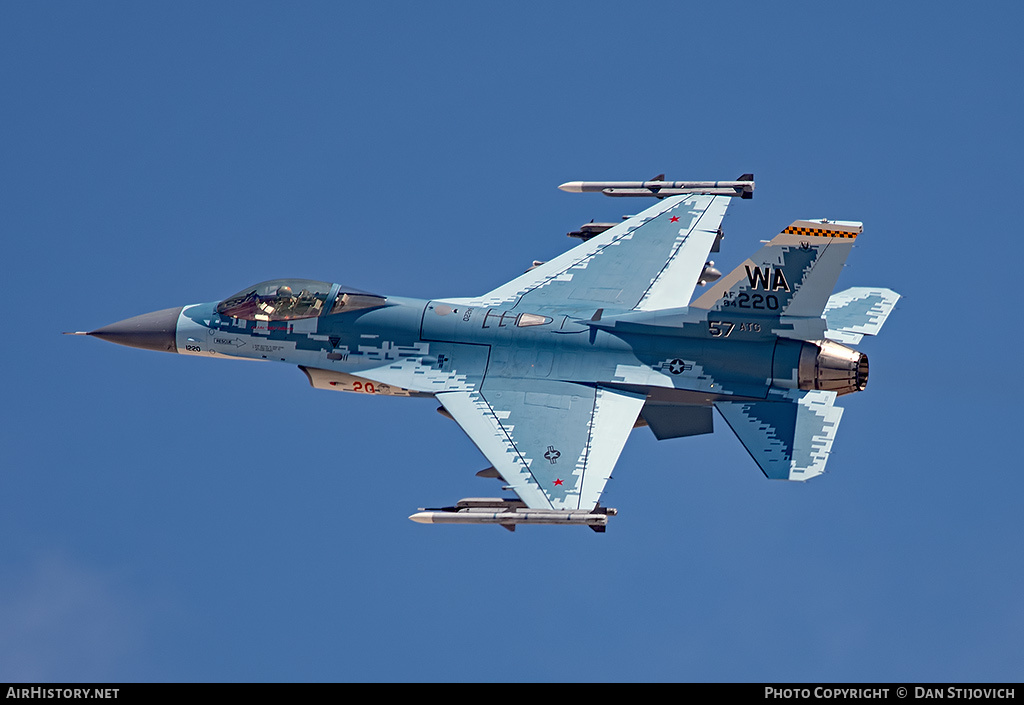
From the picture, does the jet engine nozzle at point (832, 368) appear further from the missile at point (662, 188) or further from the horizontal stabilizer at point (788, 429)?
the missile at point (662, 188)

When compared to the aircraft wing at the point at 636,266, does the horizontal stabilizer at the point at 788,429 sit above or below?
below

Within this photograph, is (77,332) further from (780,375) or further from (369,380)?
(780,375)

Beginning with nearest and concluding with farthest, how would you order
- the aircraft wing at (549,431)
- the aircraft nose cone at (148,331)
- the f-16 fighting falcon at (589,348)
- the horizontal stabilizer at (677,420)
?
the aircraft wing at (549,431), the f-16 fighting falcon at (589,348), the horizontal stabilizer at (677,420), the aircraft nose cone at (148,331)

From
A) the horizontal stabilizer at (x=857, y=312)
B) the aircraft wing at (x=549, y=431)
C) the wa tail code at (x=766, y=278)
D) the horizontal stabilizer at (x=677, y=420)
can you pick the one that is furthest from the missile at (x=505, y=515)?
the horizontal stabilizer at (x=857, y=312)

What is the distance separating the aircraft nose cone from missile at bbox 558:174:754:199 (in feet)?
31.6

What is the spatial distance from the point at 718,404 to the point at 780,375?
1404mm

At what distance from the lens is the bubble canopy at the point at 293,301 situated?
1388 inches

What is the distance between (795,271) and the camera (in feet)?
106

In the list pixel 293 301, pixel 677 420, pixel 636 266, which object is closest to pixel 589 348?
pixel 677 420

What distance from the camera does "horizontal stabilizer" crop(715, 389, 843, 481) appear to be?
32.5 meters

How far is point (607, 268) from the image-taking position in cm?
3694

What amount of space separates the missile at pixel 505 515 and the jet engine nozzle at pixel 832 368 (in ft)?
15.5
